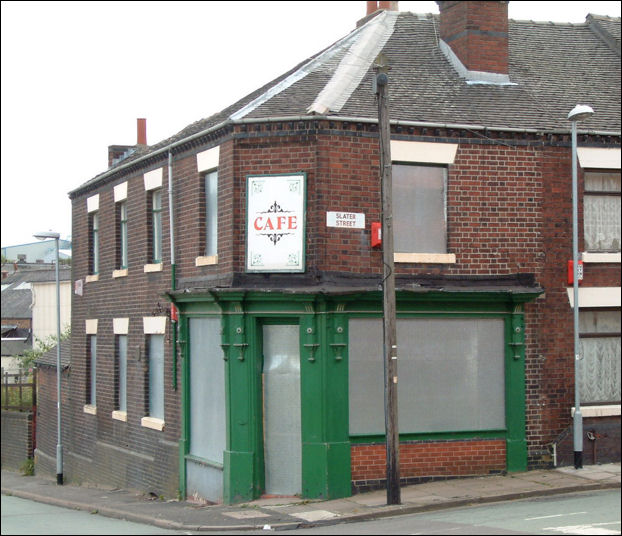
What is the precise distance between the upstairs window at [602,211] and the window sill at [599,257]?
0.19 metres

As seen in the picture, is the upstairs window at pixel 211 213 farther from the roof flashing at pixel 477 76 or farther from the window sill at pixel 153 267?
the roof flashing at pixel 477 76

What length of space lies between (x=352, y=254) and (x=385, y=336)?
222cm

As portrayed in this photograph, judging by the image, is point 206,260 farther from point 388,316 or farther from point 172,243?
point 388,316

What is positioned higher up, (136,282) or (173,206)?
(173,206)

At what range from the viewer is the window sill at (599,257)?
18186 mm

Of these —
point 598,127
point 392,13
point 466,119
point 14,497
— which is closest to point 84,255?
point 14,497

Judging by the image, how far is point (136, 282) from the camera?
22062 mm

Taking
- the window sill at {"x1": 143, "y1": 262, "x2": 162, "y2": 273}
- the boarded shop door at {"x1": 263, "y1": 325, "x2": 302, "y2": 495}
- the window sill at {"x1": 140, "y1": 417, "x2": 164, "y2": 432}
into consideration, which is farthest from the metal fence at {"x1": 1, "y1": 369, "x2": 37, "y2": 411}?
the boarded shop door at {"x1": 263, "y1": 325, "x2": 302, "y2": 495}

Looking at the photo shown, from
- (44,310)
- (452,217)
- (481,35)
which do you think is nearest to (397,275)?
(452,217)

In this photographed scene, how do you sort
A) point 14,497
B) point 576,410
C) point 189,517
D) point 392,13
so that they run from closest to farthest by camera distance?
point 189,517
point 576,410
point 392,13
point 14,497

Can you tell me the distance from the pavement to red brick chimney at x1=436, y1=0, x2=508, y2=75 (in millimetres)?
8193

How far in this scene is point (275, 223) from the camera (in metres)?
16.7

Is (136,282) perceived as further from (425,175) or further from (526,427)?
(526,427)

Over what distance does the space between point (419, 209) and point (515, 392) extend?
3.79m
